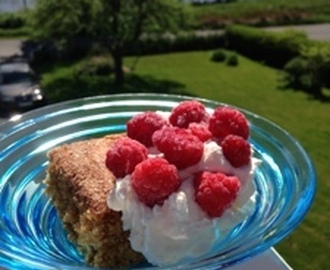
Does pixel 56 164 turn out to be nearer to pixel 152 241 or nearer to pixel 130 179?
pixel 130 179

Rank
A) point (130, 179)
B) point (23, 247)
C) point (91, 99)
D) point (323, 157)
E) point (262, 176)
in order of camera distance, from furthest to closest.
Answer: point (323, 157), point (91, 99), point (262, 176), point (130, 179), point (23, 247)

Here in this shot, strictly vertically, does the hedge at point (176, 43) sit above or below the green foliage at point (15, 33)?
above

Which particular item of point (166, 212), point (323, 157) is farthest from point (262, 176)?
point (323, 157)

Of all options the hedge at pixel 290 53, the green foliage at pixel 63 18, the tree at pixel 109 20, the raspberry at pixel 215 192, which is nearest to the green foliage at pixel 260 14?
the hedge at pixel 290 53

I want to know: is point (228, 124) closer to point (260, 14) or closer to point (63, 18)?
point (63, 18)

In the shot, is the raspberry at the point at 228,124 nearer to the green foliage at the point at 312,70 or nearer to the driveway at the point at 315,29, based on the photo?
the green foliage at the point at 312,70

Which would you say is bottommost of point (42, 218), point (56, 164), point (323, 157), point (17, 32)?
point (17, 32)
